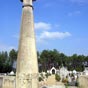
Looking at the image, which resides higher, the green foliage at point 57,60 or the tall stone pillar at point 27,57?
the green foliage at point 57,60

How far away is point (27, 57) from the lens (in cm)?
597

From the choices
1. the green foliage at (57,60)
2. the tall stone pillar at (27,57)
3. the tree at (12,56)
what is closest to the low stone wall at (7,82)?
the tall stone pillar at (27,57)

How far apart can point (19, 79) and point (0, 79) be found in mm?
12348

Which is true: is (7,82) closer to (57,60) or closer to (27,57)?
(27,57)

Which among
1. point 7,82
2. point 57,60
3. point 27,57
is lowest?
point 7,82

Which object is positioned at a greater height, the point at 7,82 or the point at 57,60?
the point at 57,60

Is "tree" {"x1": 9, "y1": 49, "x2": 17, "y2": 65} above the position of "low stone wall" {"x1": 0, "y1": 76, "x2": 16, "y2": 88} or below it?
above

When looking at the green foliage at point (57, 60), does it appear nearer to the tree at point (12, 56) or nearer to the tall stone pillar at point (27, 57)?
the tree at point (12, 56)

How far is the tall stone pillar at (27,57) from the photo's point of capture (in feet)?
19.4

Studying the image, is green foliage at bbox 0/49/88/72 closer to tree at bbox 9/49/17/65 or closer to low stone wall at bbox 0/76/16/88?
tree at bbox 9/49/17/65

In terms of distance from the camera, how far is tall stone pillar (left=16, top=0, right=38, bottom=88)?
5.90 metres

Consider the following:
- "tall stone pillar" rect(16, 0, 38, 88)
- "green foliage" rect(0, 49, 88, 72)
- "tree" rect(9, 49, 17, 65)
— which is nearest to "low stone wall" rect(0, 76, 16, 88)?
"tall stone pillar" rect(16, 0, 38, 88)

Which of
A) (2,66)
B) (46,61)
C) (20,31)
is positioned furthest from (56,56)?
(20,31)

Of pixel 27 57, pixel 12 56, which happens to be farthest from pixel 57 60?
pixel 27 57
